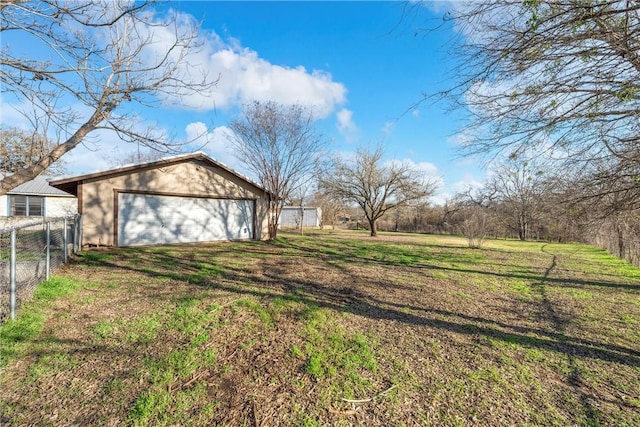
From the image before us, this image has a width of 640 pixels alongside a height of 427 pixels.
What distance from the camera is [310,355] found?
2.90 metres

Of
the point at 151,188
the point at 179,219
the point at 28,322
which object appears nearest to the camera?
the point at 28,322

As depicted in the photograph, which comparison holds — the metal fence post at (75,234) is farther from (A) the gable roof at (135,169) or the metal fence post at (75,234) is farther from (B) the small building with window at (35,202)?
(B) the small building with window at (35,202)

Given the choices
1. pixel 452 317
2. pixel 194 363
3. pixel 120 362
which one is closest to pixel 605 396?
pixel 452 317

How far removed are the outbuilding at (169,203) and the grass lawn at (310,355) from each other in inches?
182

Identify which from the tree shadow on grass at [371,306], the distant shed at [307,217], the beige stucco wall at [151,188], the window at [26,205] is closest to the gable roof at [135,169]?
the beige stucco wall at [151,188]

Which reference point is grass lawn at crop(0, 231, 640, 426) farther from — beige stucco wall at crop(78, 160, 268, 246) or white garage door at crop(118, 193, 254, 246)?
white garage door at crop(118, 193, 254, 246)

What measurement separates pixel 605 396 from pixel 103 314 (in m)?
5.58

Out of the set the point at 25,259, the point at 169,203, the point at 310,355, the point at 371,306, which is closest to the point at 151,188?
the point at 169,203

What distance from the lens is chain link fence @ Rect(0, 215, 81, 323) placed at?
336cm

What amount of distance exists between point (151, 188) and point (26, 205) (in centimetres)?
1417

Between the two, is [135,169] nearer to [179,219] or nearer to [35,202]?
[179,219]

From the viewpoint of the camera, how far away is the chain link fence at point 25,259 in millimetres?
3355

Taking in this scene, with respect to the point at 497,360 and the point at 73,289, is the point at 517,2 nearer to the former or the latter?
the point at 497,360

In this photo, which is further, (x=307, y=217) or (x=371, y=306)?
(x=307, y=217)
